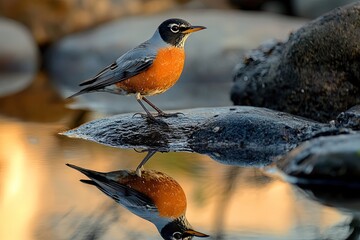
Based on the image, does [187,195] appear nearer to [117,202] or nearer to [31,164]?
[117,202]

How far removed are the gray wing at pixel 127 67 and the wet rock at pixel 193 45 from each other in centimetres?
410

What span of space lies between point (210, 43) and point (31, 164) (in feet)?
20.9

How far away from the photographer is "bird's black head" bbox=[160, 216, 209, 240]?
3.76 meters

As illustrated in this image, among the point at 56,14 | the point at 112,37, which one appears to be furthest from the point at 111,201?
the point at 56,14

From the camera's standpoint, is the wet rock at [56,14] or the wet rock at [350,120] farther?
the wet rock at [56,14]

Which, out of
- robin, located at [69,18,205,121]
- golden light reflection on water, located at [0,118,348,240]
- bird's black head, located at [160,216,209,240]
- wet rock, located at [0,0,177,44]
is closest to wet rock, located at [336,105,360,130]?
golden light reflection on water, located at [0,118,348,240]

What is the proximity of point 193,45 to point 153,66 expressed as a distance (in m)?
5.93

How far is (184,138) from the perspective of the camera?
228 inches

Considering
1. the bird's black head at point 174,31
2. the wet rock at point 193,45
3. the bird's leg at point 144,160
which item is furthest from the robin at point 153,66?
the wet rock at point 193,45

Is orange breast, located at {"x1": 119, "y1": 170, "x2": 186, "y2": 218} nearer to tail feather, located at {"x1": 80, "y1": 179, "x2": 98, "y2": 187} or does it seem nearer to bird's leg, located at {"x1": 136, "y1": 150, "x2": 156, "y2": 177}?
bird's leg, located at {"x1": 136, "y1": 150, "x2": 156, "y2": 177}

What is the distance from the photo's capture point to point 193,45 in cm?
1161

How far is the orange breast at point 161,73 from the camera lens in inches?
225

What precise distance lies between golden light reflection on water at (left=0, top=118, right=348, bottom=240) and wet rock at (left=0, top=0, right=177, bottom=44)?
7130 mm

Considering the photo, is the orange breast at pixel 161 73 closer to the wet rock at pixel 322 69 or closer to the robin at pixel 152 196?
the robin at pixel 152 196
